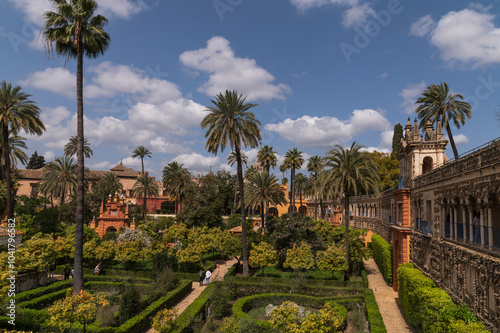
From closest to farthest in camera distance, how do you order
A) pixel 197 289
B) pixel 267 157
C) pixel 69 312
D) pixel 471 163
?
pixel 471 163 < pixel 69 312 < pixel 197 289 < pixel 267 157

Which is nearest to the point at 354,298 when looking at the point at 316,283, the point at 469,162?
the point at 316,283

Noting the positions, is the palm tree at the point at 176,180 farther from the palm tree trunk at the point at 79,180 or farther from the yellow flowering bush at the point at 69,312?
the yellow flowering bush at the point at 69,312

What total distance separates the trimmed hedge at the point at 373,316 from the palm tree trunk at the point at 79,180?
1794cm

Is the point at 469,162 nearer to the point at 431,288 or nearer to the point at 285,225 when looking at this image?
the point at 431,288

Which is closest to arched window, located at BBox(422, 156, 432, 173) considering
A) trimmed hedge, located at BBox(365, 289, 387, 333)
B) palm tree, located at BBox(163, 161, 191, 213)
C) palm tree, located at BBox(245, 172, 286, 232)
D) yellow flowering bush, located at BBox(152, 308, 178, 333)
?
trimmed hedge, located at BBox(365, 289, 387, 333)

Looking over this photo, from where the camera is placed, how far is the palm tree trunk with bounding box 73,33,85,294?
2103cm

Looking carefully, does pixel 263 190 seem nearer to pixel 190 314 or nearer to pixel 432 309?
pixel 190 314

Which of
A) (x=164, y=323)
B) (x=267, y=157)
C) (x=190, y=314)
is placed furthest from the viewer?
(x=267, y=157)

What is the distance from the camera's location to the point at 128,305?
18016 mm

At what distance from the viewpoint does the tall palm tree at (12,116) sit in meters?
28.8

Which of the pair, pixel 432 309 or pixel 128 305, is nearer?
pixel 432 309

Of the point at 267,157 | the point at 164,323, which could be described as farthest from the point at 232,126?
the point at 267,157

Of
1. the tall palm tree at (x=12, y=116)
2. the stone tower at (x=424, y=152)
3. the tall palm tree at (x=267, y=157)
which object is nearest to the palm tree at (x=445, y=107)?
the stone tower at (x=424, y=152)

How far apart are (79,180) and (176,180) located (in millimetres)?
37889
